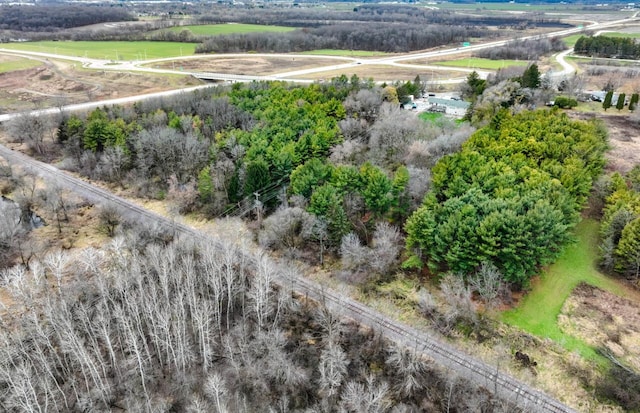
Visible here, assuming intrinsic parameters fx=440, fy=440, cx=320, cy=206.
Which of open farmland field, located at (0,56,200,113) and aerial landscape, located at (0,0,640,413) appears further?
open farmland field, located at (0,56,200,113)

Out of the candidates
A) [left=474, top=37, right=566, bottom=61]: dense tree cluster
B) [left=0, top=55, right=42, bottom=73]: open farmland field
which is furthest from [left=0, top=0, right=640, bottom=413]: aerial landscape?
[left=474, top=37, right=566, bottom=61]: dense tree cluster

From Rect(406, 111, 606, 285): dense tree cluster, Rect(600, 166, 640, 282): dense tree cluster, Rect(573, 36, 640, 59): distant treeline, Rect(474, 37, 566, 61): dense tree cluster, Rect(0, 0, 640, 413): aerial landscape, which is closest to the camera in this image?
Rect(0, 0, 640, 413): aerial landscape

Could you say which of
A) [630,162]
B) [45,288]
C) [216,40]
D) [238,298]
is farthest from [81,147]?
[216,40]

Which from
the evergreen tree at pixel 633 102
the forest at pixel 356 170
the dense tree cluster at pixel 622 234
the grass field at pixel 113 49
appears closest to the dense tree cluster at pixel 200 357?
the forest at pixel 356 170

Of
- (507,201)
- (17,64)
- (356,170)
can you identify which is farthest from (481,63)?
(17,64)

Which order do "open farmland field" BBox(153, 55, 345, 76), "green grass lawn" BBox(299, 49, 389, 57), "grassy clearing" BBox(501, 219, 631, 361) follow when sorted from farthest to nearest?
1. "green grass lawn" BBox(299, 49, 389, 57)
2. "open farmland field" BBox(153, 55, 345, 76)
3. "grassy clearing" BBox(501, 219, 631, 361)

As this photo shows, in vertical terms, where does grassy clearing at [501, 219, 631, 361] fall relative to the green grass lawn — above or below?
below

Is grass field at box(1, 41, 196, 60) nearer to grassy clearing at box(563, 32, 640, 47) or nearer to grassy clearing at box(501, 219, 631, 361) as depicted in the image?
grassy clearing at box(501, 219, 631, 361)

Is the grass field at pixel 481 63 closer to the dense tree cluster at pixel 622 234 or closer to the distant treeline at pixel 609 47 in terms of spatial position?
the distant treeline at pixel 609 47
